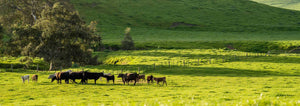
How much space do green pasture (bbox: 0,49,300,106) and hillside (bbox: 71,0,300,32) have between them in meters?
81.2

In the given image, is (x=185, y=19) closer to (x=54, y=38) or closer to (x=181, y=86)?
(x=54, y=38)

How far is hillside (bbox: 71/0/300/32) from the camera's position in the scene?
14975cm

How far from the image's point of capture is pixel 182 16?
168875 millimetres

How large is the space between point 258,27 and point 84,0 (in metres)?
101

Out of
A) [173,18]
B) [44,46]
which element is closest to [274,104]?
[44,46]

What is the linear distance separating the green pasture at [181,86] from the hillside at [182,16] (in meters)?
81.2

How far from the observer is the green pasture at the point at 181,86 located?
19.2 meters

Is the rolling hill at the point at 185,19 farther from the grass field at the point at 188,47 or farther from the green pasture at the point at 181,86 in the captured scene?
the green pasture at the point at 181,86

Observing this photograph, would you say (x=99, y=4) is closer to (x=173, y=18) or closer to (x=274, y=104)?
(x=173, y=18)

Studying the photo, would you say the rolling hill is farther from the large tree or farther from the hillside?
the large tree

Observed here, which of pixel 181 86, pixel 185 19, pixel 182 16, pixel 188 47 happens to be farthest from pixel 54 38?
pixel 182 16

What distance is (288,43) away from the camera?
9450 centimetres

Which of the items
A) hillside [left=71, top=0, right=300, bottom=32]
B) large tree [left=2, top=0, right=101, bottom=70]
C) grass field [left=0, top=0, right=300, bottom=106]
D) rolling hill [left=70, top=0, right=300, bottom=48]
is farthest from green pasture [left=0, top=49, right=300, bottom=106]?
hillside [left=71, top=0, right=300, bottom=32]

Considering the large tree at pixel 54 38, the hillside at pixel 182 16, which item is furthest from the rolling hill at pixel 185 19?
the large tree at pixel 54 38
